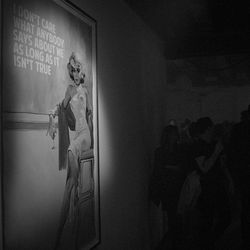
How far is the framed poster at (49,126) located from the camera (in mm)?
1537

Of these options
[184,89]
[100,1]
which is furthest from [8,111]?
[184,89]

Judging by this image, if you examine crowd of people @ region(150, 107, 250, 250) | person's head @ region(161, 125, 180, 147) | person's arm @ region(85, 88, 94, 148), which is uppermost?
person's arm @ region(85, 88, 94, 148)

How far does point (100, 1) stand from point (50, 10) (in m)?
0.95

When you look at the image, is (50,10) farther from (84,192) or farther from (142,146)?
(142,146)

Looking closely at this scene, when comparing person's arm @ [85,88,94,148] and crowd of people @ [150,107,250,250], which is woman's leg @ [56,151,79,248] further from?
crowd of people @ [150,107,250,250]

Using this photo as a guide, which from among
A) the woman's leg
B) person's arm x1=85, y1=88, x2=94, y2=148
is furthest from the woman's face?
the woman's leg

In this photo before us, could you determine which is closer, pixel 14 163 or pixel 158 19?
pixel 14 163

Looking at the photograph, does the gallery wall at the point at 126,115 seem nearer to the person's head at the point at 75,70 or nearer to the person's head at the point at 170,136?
the person's head at the point at 170,136

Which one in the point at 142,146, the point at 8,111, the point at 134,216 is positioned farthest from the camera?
the point at 142,146

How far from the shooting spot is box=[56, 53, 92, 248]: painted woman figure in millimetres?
2035

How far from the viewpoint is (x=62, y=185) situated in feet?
6.52

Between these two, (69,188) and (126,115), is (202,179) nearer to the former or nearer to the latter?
(126,115)

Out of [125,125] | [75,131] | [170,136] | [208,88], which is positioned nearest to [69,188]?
[75,131]

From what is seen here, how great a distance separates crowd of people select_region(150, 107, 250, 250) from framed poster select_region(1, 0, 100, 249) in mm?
1794
